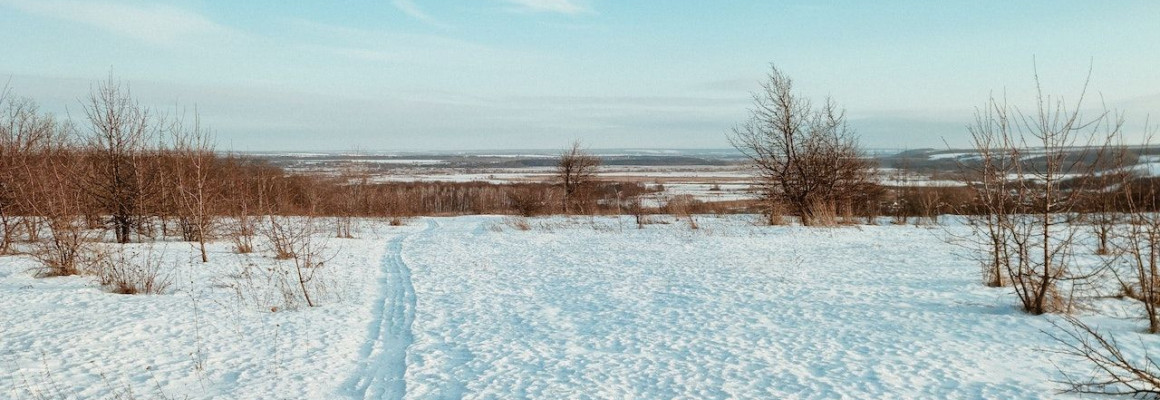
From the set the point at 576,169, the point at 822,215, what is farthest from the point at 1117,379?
the point at 576,169

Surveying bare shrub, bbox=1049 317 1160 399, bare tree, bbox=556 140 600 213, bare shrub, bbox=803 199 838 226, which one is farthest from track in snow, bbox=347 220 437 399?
bare tree, bbox=556 140 600 213

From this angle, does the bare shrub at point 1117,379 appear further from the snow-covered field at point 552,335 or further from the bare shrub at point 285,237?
the bare shrub at point 285,237

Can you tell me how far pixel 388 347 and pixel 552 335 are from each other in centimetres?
186

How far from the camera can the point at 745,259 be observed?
14.0 metres

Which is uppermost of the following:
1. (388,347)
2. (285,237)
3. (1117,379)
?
(285,237)

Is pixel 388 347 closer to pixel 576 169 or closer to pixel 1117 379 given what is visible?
pixel 1117 379

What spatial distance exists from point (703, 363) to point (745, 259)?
8146 millimetres

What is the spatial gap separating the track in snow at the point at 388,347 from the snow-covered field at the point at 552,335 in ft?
0.11

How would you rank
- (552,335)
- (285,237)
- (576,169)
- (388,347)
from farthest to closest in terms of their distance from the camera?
(576,169) → (285,237) → (552,335) → (388,347)

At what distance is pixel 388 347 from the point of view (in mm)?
7215

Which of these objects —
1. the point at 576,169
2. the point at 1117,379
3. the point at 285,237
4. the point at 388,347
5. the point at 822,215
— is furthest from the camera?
the point at 576,169

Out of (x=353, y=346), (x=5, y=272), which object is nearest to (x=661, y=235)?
(x=353, y=346)

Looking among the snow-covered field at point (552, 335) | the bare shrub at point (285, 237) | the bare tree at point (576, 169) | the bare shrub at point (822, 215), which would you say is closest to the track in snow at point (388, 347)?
the snow-covered field at point (552, 335)

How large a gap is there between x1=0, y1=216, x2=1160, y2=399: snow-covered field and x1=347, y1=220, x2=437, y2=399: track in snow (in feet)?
0.11
